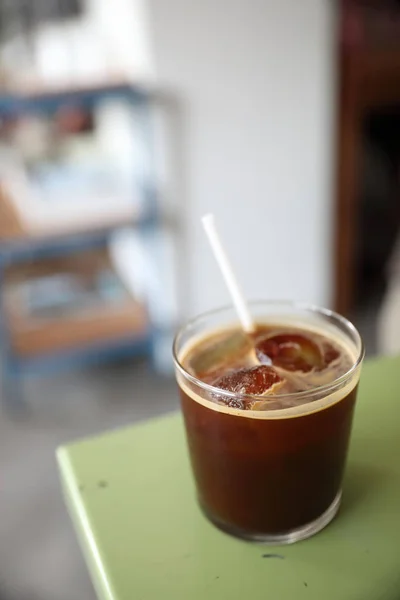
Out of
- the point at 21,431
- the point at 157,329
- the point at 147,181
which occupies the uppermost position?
the point at 147,181

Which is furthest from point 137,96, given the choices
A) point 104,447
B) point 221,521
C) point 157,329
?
point 221,521

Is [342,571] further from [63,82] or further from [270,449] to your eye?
[63,82]

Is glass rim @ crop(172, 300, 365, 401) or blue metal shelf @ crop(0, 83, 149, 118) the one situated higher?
glass rim @ crop(172, 300, 365, 401)

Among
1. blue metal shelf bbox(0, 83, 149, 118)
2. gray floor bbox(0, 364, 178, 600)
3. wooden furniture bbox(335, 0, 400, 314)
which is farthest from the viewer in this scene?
wooden furniture bbox(335, 0, 400, 314)

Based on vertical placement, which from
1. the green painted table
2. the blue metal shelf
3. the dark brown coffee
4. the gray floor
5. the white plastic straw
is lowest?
the gray floor

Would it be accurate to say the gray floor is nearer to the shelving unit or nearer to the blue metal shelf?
the shelving unit

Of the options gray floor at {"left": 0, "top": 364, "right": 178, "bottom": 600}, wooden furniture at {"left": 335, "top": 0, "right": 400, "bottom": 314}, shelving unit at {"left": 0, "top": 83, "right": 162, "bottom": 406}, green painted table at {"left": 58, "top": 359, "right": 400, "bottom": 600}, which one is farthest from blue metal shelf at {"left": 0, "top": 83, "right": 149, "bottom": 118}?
green painted table at {"left": 58, "top": 359, "right": 400, "bottom": 600}
